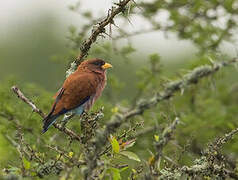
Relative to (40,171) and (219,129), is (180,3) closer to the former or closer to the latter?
(219,129)

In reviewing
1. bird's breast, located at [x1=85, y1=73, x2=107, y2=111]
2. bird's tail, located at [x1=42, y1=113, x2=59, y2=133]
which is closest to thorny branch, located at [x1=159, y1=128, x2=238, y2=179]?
bird's tail, located at [x1=42, y1=113, x2=59, y2=133]

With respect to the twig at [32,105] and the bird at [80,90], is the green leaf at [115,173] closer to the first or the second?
the twig at [32,105]

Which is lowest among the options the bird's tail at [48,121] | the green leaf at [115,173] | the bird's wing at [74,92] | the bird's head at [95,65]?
the green leaf at [115,173]

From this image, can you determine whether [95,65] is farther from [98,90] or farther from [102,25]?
[102,25]

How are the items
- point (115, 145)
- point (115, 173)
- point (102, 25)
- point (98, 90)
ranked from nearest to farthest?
point (115, 173), point (115, 145), point (102, 25), point (98, 90)

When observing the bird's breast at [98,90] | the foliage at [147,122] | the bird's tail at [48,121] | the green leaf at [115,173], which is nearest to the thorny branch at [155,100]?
the foliage at [147,122]

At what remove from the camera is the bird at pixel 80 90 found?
5.07 m

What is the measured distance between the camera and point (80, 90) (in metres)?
5.40

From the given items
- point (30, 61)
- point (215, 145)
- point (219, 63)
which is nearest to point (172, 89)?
point (219, 63)

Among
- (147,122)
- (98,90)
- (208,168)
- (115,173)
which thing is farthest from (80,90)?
(147,122)

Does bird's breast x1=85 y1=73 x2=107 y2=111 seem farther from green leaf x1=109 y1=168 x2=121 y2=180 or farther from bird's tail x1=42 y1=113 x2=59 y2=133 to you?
green leaf x1=109 y1=168 x2=121 y2=180

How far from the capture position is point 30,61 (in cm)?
2789

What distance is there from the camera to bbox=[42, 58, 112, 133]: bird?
16.6 feet

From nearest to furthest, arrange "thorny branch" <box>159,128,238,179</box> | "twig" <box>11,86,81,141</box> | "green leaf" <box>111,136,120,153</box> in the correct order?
"thorny branch" <box>159,128,238,179</box>
"green leaf" <box>111,136,120,153</box>
"twig" <box>11,86,81,141</box>
